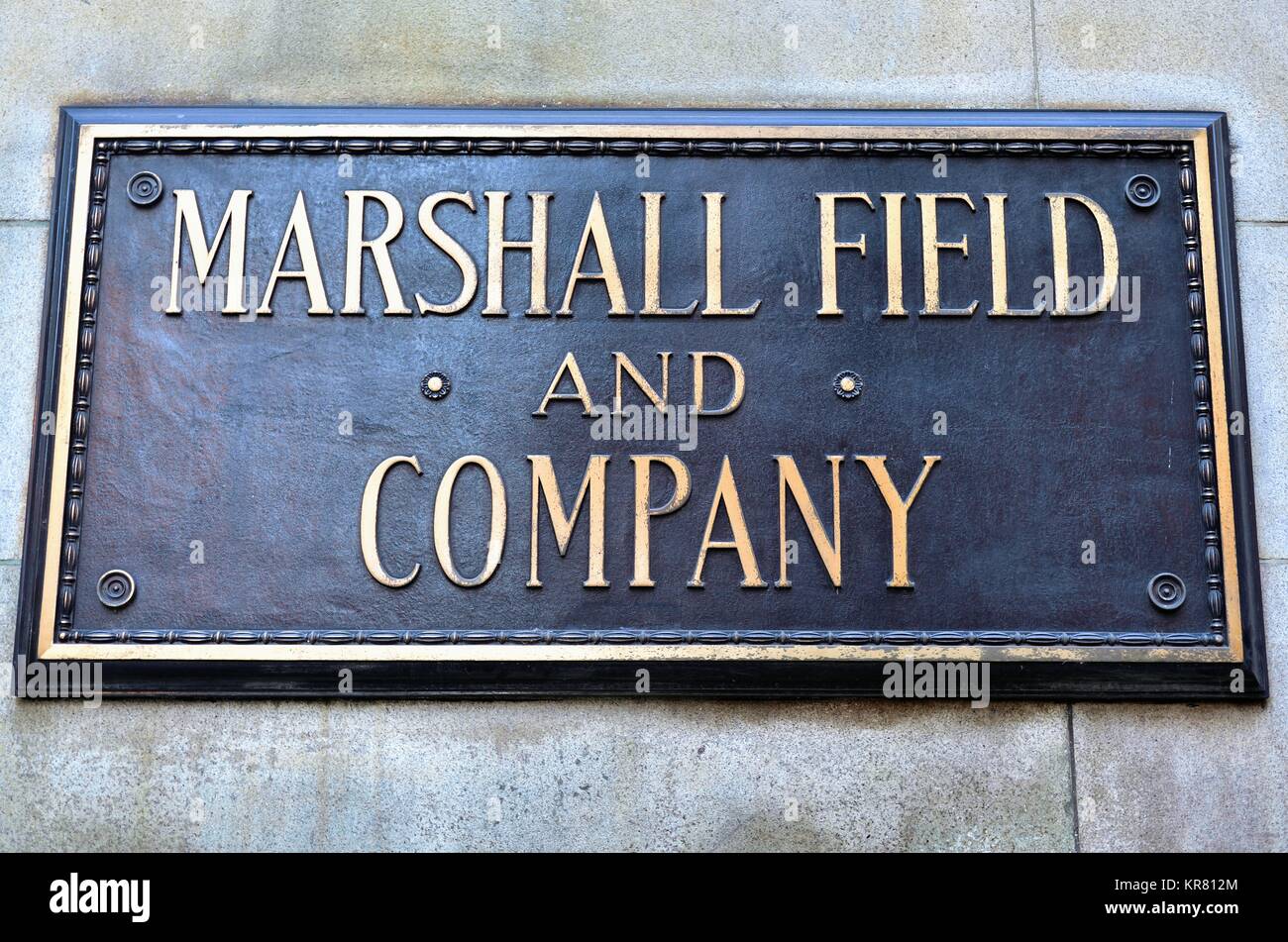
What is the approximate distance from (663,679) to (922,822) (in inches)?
43.6

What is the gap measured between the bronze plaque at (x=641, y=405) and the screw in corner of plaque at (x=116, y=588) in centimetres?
1

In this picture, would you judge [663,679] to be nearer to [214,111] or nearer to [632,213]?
[632,213]

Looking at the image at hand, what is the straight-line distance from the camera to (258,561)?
6293 mm

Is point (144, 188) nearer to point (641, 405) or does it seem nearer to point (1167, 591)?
point (641, 405)

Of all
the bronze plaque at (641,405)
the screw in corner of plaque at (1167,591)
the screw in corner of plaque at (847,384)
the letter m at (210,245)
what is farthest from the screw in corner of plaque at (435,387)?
the screw in corner of plaque at (1167,591)

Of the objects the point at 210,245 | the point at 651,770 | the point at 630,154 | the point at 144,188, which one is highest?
the point at 630,154

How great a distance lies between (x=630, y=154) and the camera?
22.1ft

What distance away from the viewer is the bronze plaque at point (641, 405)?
6.21 meters

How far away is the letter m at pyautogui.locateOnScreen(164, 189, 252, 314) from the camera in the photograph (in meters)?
6.57

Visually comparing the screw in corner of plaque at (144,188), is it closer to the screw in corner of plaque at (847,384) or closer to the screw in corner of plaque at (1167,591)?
the screw in corner of plaque at (847,384)

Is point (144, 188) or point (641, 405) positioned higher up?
point (144, 188)

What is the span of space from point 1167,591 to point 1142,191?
1669 millimetres

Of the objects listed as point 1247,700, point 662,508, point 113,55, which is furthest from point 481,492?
point 1247,700

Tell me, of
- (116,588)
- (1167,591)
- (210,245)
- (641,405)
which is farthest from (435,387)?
(1167,591)
